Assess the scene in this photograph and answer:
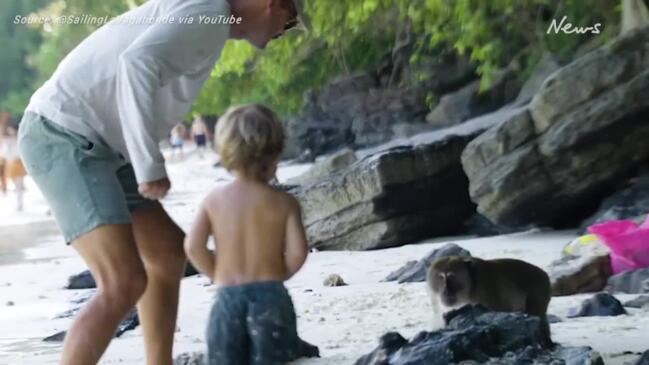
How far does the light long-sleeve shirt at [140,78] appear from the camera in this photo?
4059 mm

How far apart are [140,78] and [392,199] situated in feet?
21.6

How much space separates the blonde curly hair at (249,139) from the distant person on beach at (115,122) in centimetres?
31

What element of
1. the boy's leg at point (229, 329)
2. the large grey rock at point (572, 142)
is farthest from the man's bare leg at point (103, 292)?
the large grey rock at point (572, 142)

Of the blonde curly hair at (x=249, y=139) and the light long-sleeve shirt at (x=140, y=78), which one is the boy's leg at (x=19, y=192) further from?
the blonde curly hair at (x=249, y=139)

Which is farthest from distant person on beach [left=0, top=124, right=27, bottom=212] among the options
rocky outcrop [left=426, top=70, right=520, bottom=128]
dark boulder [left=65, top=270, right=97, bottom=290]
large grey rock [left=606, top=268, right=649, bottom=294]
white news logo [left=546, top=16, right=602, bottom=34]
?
large grey rock [left=606, top=268, right=649, bottom=294]

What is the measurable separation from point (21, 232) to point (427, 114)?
920 centimetres

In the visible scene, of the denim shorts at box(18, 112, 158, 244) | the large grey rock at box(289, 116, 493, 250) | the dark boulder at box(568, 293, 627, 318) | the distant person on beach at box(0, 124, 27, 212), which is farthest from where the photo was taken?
the distant person on beach at box(0, 124, 27, 212)

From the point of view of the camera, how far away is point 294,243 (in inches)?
152

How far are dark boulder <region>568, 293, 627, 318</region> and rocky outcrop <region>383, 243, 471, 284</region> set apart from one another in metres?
1.89

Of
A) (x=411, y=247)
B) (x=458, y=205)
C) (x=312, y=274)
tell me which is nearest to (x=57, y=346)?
(x=312, y=274)

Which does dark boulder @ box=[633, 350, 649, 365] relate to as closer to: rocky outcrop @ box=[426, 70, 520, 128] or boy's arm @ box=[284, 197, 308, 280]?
boy's arm @ box=[284, 197, 308, 280]

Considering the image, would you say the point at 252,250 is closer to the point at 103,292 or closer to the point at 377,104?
the point at 103,292

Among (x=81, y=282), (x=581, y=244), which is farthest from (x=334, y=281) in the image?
(x=81, y=282)

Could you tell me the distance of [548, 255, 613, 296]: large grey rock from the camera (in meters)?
6.80
